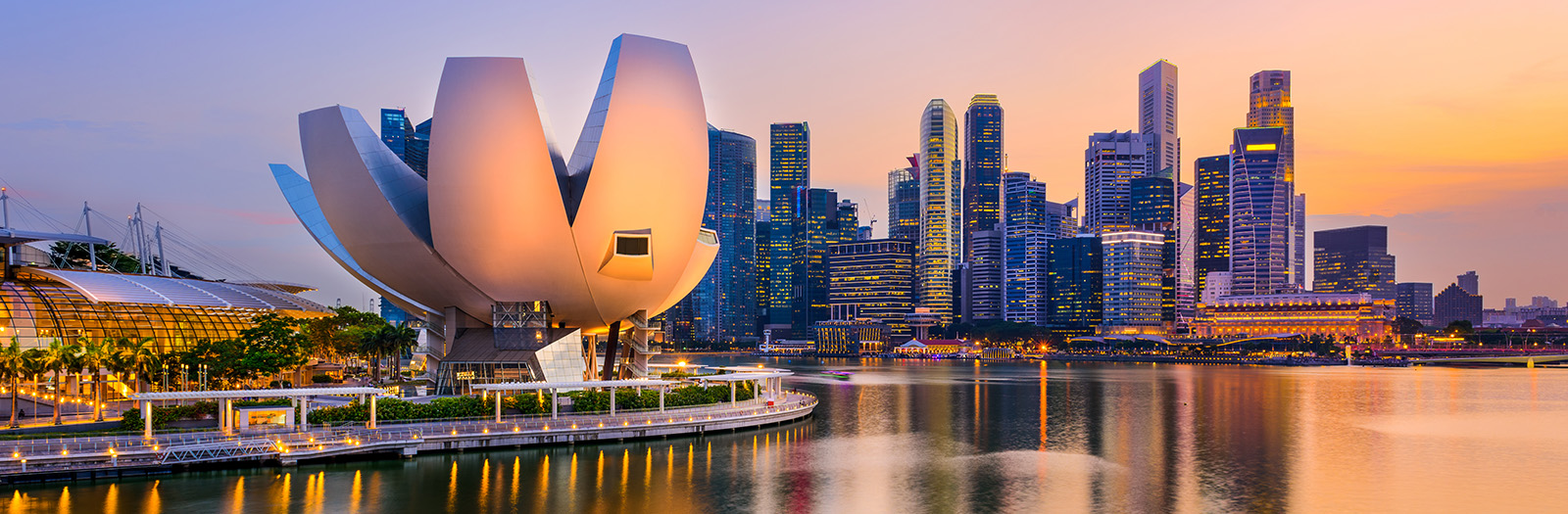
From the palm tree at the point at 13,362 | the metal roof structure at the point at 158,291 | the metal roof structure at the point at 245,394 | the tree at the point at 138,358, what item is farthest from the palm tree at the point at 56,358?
the metal roof structure at the point at 158,291

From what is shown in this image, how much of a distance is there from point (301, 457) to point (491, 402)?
Answer: 9640 mm

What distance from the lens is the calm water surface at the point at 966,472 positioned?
1355 inches

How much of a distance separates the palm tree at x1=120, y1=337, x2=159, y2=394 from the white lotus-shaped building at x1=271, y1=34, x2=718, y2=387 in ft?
32.6

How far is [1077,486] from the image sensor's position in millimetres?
39094

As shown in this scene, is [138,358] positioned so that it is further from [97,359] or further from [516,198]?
[516,198]

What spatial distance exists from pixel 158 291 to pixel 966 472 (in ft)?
162

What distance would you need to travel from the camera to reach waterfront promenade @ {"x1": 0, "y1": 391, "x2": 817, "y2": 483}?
36.0 m

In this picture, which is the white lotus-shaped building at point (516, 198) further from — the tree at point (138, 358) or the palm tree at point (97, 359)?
the palm tree at point (97, 359)

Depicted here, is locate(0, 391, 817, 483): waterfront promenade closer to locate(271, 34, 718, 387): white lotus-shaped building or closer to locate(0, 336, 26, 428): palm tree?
locate(271, 34, 718, 387): white lotus-shaped building

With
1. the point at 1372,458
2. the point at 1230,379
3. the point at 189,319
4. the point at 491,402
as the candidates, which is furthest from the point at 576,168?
the point at 1230,379

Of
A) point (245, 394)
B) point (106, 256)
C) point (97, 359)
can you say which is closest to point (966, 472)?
point (245, 394)

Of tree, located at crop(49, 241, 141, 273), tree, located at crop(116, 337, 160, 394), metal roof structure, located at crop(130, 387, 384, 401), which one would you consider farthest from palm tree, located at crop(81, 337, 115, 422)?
tree, located at crop(49, 241, 141, 273)

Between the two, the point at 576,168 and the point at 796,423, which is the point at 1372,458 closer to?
the point at 796,423

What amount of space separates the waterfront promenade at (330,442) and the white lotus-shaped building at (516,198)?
317 inches
